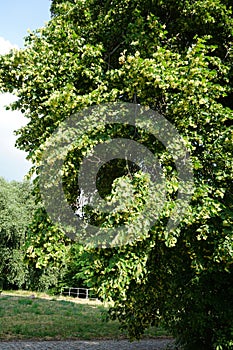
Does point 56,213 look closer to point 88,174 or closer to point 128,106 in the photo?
point 88,174

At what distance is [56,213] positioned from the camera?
6.34 m

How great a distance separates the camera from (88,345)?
1322 centimetres

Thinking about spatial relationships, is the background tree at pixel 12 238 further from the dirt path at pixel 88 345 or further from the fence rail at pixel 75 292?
the dirt path at pixel 88 345

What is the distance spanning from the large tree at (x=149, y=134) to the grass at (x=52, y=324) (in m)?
4.30

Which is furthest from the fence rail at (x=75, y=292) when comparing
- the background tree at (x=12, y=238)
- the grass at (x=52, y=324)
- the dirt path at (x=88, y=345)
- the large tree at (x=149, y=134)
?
the large tree at (x=149, y=134)

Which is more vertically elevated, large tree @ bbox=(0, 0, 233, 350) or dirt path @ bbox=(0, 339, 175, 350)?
large tree @ bbox=(0, 0, 233, 350)

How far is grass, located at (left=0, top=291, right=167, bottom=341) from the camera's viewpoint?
14.0 m

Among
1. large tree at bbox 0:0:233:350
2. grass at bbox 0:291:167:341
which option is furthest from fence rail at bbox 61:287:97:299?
large tree at bbox 0:0:233:350

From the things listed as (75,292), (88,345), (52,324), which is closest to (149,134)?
(88,345)

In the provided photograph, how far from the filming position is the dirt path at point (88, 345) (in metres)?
12.1

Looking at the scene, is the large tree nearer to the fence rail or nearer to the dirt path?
the dirt path

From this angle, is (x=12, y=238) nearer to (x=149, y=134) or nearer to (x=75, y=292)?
(x=75, y=292)

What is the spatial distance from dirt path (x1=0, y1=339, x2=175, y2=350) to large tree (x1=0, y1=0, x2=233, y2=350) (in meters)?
3.99

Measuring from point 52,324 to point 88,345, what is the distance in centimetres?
340
